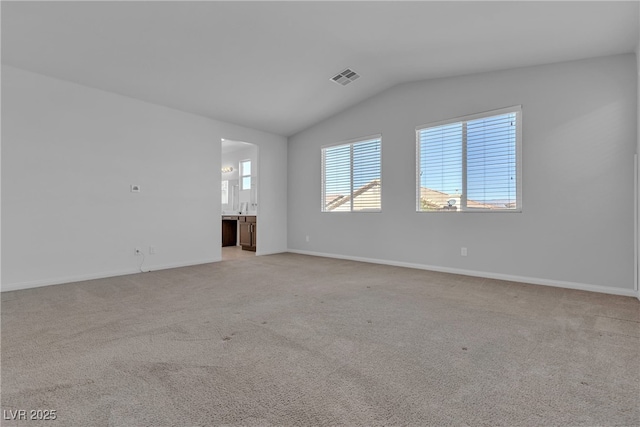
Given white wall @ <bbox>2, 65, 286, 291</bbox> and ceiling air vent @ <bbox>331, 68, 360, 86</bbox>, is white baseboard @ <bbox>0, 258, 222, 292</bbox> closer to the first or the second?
white wall @ <bbox>2, 65, 286, 291</bbox>

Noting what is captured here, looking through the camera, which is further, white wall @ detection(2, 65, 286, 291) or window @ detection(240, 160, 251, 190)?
window @ detection(240, 160, 251, 190)

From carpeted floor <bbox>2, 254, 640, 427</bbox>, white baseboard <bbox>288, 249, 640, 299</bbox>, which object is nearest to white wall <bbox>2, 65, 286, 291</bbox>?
carpeted floor <bbox>2, 254, 640, 427</bbox>

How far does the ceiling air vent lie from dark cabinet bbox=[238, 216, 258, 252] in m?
3.69

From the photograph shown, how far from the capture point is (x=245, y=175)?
28.3 feet

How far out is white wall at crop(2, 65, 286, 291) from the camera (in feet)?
11.8

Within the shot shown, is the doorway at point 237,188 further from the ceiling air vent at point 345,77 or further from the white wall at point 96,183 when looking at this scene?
the ceiling air vent at point 345,77

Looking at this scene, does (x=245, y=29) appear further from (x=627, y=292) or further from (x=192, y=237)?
(x=627, y=292)

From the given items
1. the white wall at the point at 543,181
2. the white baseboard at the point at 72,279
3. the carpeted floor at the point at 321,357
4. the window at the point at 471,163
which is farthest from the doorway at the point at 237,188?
the carpeted floor at the point at 321,357

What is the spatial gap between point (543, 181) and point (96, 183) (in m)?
6.06

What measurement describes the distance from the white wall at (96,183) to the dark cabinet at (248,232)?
4.93 ft

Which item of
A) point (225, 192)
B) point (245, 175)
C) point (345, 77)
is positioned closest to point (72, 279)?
point (345, 77)

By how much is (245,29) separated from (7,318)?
360 cm

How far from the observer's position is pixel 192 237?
5328 millimetres

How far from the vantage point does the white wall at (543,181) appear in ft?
11.3
